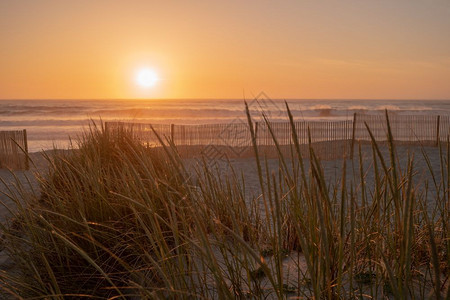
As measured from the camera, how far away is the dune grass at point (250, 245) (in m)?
0.94

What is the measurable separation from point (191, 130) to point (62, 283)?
954cm

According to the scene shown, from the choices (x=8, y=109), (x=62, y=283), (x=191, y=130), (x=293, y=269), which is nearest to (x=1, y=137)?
(x=191, y=130)

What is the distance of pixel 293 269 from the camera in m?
1.81

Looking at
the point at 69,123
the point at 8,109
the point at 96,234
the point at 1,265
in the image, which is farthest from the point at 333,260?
the point at 8,109

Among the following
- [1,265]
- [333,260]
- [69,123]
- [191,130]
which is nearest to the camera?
[333,260]

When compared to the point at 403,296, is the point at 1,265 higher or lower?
lower

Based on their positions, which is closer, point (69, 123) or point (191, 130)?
point (191, 130)

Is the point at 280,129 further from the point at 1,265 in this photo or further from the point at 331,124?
the point at 1,265

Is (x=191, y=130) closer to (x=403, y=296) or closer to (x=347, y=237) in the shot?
(x=347, y=237)

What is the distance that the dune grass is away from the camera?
0.94m

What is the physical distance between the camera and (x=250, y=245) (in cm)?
189

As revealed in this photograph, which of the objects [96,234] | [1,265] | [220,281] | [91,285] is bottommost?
[1,265]

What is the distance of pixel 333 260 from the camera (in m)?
1.43

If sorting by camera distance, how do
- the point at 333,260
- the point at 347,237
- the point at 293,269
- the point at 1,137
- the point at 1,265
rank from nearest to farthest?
1. the point at 333,260
2. the point at 347,237
3. the point at 293,269
4. the point at 1,265
5. the point at 1,137
